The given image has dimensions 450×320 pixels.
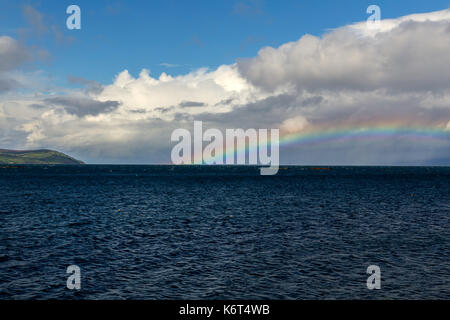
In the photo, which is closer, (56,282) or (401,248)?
(56,282)

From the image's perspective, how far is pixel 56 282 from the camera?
2412 cm

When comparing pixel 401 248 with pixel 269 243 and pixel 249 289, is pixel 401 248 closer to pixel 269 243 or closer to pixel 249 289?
pixel 269 243

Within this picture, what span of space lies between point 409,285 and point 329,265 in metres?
5.87

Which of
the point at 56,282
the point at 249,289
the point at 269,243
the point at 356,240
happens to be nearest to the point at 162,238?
the point at 269,243

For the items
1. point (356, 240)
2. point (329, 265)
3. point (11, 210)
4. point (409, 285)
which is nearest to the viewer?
point (409, 285)

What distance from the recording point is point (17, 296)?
70.9ft

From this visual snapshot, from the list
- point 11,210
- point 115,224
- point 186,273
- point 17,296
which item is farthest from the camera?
Answer: point 11,210

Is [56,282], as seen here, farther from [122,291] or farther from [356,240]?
[356,240]

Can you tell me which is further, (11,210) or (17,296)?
(11,210)

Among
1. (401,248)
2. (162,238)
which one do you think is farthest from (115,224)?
(401,248)

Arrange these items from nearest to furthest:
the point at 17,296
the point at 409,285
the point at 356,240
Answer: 1. the point at 17,296
2. the point at 409,285
3. the point at 356,240

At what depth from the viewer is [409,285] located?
2378 centimetres
